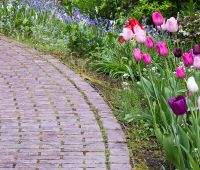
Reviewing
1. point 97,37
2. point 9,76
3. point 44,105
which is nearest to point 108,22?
point 97,37

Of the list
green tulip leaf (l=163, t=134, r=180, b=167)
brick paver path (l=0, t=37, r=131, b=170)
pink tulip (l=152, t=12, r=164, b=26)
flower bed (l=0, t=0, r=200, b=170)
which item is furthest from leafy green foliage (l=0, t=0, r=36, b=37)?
green tulip leaf (l=163, t=134, r=180, b=167)

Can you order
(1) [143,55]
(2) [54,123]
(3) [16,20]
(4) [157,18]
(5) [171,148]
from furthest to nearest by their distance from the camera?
(3) [16,20] < (2) [54,123] < (4) [157,18] < (1) [143,55] < (5) [171,148]

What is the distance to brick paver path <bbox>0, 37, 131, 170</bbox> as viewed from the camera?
14.9ft

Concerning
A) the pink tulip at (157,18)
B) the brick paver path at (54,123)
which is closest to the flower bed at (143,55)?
the pink tulip at (157,18)

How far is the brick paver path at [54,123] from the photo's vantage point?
4531 mm

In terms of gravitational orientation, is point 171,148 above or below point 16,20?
below

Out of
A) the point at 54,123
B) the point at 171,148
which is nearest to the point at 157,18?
the point at 171,148

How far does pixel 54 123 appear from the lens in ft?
17.6

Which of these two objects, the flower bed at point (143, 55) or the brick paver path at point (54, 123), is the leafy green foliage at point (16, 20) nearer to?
the flower bed at point (143, 55)

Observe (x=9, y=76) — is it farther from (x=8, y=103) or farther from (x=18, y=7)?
(x=18, y=7)

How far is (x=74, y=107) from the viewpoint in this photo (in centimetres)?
583

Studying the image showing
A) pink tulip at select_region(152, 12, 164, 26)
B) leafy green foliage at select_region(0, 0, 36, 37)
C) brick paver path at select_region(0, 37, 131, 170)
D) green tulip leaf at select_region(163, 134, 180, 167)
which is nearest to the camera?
green tulip leaf at select_region(163, 134, 180, 167)

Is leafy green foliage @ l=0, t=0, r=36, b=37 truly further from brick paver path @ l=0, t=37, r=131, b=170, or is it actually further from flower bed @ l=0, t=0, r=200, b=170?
brick paver path @ l=0, t=37, r=131, b=170

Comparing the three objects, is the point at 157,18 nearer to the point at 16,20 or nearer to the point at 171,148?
the point at 171,148
